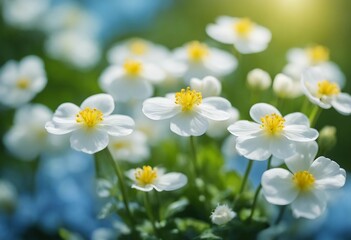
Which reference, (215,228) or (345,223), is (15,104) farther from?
(345,223)

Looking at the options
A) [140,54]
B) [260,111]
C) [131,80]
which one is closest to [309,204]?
[260,111]

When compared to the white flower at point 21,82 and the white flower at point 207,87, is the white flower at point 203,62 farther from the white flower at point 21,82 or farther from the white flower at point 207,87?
the white flower at point 21,82

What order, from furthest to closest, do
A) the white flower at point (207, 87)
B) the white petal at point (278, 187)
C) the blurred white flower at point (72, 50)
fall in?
the blurred white flower at point (72, 50) < the white flower at point (207, 87) < the white petal at point (278, 187)

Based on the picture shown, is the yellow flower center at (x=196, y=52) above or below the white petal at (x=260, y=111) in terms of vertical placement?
below

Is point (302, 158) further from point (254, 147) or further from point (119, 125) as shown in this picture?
point (119, 125)

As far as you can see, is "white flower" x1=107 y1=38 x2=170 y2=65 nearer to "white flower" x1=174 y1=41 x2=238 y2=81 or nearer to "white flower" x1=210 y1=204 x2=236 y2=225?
"white flower" x1=174 y1=41 x2=238 y2=81

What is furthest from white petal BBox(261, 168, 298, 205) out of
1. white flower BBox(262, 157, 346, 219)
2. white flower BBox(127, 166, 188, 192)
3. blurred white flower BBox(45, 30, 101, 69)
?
blurred white flower BBox(45, 30, 101, 69)

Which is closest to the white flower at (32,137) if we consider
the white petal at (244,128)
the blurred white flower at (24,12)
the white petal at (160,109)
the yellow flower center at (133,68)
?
the yellow flower center at (133,68)
